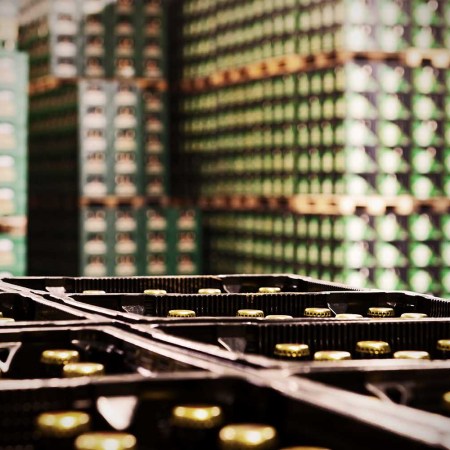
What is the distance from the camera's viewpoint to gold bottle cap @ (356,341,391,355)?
270 cm

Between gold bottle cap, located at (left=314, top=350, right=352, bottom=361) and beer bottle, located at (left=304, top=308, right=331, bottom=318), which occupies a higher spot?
beer bottle, located at (left=304, top=308, right=331, bottom=318)

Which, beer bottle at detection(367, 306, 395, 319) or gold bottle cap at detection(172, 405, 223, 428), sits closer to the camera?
gold bottle cap at detection(172, 405, 223, 428)

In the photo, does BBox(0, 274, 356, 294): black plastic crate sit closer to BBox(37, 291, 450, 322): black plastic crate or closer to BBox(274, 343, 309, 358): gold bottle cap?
BBox(37, 291, 450, 322): black plastic crate

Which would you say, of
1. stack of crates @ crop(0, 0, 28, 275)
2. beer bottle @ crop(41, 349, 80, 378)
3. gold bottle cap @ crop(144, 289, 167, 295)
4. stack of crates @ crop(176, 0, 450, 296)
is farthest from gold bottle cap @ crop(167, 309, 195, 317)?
stack of crates @ crop(0, 0, 28, 275)

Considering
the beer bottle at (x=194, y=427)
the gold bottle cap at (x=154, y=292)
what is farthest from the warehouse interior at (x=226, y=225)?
the gold bottle cap at (x=154, y=292)

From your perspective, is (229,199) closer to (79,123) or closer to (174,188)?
(174,188)

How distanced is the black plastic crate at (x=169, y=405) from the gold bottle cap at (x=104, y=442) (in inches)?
5.7

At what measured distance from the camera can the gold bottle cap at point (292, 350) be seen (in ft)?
8.54

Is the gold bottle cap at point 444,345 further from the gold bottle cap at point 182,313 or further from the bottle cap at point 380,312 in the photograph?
the gold bottle cap at point 182,313

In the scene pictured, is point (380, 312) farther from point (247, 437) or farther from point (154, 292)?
point (247, 437)

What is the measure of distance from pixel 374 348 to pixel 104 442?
131 centimetres

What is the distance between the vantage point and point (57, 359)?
2.41 m

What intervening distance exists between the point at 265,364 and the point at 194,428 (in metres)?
0.35

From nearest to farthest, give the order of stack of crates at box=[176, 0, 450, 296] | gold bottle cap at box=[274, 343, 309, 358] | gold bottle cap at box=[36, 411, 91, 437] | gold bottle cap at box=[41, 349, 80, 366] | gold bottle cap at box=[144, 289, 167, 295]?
gold bottle cap at box=[36, 411, 91, 437]
gold bottle cap at box=[41, 349, 80, 366]
gold bottle cap at box=[274, 343, 309, 358]
gold bottle cap at box=[144, 289, 167, 295]
stack of crates at box=[176, 0, 450, 296]
